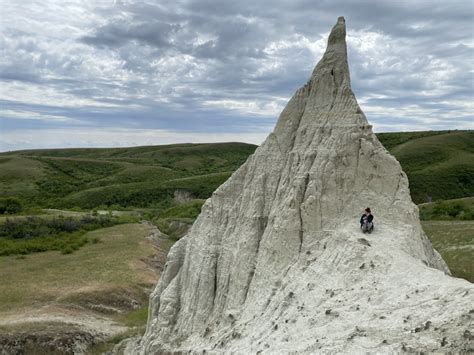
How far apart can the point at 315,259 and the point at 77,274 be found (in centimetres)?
3276

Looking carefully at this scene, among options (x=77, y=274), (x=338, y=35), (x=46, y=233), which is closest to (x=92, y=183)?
(x=46, y=233)

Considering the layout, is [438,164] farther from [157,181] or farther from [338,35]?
[338,35]

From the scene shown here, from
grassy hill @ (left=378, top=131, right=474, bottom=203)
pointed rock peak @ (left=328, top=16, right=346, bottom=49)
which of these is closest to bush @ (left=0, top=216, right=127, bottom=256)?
pointed rock peak @ (left=328, top=16, right=346, bottom=49)

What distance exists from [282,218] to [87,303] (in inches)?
950

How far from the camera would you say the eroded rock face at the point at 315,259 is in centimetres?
1012

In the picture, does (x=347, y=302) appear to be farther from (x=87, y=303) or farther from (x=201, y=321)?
(x=87, y=303)

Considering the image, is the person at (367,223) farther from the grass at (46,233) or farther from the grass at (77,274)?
the grass at (46,233)

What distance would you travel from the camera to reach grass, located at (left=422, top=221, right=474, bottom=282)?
1251 inches

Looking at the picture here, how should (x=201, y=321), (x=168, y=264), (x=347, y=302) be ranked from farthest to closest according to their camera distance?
1. (x=168, y=264)
2. (x=201, y=321)
3. (x=347, y=302)

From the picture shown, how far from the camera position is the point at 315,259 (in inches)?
563

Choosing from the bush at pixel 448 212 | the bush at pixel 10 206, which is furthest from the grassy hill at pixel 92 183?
the bush at pixel 448 212

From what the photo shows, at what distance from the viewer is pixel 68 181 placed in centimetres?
14612

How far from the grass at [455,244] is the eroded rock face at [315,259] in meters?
16.6

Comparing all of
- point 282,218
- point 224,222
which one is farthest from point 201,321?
point 282,218
